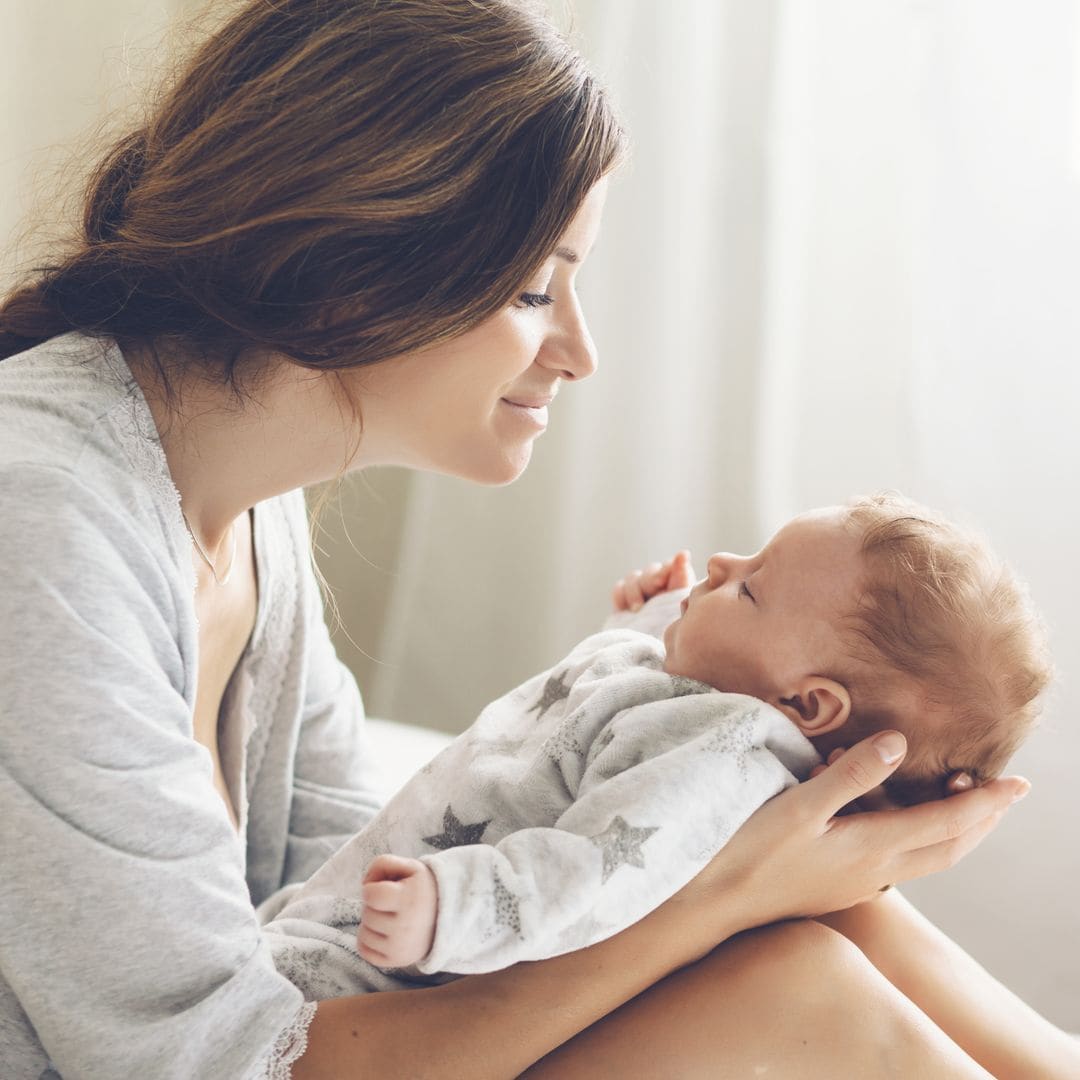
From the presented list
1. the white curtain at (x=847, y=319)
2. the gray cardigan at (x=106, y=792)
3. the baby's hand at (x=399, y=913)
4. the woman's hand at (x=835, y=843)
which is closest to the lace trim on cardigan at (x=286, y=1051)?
the gray cardigan at (x=106, y=792)

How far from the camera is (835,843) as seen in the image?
1.13 metres

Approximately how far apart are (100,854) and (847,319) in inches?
61.9

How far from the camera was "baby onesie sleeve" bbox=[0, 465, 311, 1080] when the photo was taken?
3.06 feet

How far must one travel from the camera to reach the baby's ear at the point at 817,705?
114 centimetres

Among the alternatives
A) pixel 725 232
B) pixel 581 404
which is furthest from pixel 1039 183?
pixel 581 404

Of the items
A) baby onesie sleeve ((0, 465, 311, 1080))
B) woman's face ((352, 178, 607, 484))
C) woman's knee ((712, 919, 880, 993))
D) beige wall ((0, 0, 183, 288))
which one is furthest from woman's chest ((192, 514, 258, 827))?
beige wall ((0, 0, 183, 288))

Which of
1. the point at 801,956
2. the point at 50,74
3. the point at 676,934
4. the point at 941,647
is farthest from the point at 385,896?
the point at 50,74

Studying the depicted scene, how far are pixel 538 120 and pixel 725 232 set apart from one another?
119 centimetres

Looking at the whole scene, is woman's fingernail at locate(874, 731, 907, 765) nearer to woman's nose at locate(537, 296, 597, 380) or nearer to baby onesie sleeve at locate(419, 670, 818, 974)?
baby onesie sleeve at locate(419, 670, 818, 974)

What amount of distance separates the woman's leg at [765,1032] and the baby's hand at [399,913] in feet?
0.79

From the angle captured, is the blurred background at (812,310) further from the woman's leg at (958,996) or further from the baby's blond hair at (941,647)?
the baby's blond hair at (941,647)

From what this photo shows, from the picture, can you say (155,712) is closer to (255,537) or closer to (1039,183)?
(255,537)

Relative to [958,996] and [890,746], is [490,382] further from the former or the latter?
[958,996]

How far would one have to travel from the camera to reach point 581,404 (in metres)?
2.41
